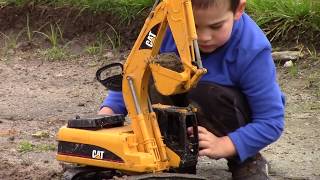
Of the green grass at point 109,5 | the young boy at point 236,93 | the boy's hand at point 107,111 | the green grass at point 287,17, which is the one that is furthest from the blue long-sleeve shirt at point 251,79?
the green grass at point 109,5

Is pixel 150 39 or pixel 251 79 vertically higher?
pixel 150 39

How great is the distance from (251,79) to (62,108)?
7.03ft

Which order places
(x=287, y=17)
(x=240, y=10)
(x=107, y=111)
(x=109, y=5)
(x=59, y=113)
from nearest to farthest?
(x=240, y=10)
(x=107, y=111)
(x=59, y=113)
(x=287, y=17)
(x=109, y=5)

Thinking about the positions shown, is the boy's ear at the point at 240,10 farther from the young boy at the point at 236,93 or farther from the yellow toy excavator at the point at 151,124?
the yellow toy excavator at the point at 151,124

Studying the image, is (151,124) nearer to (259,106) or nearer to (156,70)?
(156,70)

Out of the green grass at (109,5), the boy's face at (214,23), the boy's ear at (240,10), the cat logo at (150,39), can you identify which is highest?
the green grass at (109,5)

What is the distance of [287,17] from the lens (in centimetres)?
537

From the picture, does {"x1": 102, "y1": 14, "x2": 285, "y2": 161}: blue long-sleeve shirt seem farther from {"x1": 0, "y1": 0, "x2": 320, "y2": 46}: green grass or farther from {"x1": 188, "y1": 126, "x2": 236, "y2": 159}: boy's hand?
{"x1": 0, "y1": 0, "x2": 320, "y2": 46}: green grass

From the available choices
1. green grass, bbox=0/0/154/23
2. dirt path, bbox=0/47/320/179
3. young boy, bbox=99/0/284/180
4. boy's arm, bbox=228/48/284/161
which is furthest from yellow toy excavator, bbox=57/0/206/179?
green grass, bbox=0/0/154/23

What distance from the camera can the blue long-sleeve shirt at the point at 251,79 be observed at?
2.78m

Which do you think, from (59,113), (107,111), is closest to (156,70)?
(107,111)

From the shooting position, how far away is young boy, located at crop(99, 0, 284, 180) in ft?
9.00

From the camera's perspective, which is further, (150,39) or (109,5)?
(109,5)

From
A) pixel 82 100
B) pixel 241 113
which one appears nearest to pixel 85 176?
pixel 241 113
